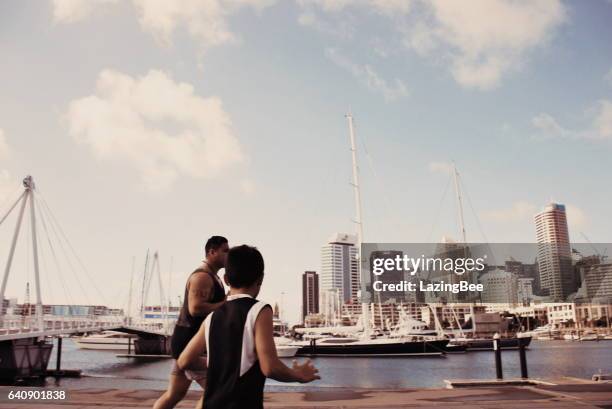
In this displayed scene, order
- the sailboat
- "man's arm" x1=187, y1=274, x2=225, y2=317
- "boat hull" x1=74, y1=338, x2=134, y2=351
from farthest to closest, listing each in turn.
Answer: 1. "boat hull" x1=74, y1=338, x2=134, y2=351
2. the sailboat
3. "man's arm" x1=187, y1=274, x2=225, y2=317

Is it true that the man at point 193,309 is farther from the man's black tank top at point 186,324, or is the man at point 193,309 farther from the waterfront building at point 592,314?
the waterfront building at point 592,314

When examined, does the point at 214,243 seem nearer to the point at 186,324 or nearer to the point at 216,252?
the point at 216,252

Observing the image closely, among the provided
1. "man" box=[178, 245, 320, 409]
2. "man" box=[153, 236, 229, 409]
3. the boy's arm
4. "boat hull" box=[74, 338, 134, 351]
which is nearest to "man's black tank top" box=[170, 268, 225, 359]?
"man" box=[153, 236, 229, 409]

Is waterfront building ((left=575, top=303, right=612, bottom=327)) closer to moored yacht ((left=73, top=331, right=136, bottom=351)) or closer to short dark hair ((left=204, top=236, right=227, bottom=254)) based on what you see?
moored yacht ((left=73, top=331, right=136, bottom=351))

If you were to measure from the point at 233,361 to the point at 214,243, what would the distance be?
195 centimetres

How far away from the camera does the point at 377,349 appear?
5794cm

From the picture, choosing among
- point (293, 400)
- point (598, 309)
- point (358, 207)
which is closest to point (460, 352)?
point (358, 207)

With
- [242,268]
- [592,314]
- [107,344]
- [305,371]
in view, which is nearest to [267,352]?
[305,371]

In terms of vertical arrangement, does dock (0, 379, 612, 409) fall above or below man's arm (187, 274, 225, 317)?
below

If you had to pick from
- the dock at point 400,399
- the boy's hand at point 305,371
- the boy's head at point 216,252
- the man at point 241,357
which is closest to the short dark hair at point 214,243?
the boy's head at point 216,252

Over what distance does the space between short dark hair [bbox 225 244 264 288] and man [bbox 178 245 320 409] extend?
0.04ft

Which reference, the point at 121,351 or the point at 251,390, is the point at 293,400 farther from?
the point at 121,351

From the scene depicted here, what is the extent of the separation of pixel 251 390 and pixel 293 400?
6.12 meters

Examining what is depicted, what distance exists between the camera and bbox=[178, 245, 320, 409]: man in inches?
98.7
